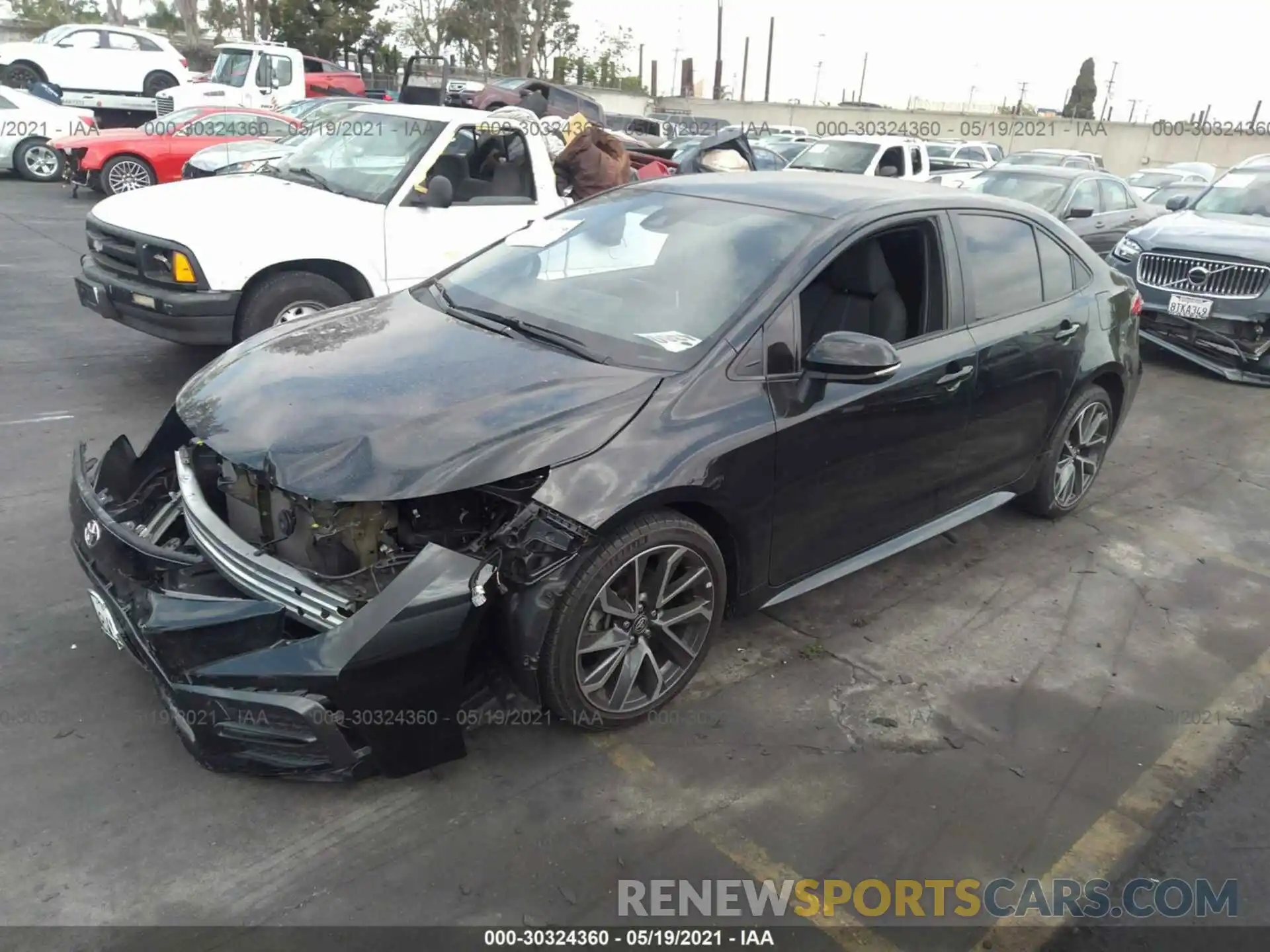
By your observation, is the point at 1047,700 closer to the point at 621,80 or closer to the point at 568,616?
the point at 568,616

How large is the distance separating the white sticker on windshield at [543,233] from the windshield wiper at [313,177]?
2.70 metres

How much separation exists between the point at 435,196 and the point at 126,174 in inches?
398

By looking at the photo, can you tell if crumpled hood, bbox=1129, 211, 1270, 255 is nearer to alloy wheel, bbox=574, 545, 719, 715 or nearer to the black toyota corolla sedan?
the black toyota corolla sedan

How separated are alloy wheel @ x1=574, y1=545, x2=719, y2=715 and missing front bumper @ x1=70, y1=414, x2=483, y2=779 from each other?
0.47m

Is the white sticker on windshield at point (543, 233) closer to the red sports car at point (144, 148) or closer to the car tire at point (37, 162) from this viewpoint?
the red sports car at point (144, 148)

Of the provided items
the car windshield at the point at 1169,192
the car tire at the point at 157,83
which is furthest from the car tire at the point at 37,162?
the car windshield at the point at 1169,192

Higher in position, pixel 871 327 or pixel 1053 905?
pixel 871 327

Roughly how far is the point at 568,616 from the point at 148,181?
14022 millimetres

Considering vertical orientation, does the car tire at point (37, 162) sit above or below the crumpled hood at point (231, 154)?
below

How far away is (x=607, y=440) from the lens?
9.71ft

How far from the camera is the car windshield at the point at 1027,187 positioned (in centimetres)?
1180

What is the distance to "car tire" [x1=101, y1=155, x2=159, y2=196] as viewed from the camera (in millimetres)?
13641

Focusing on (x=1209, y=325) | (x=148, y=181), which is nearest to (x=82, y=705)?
(x=1209, y=325)

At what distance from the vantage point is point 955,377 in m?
3.93
